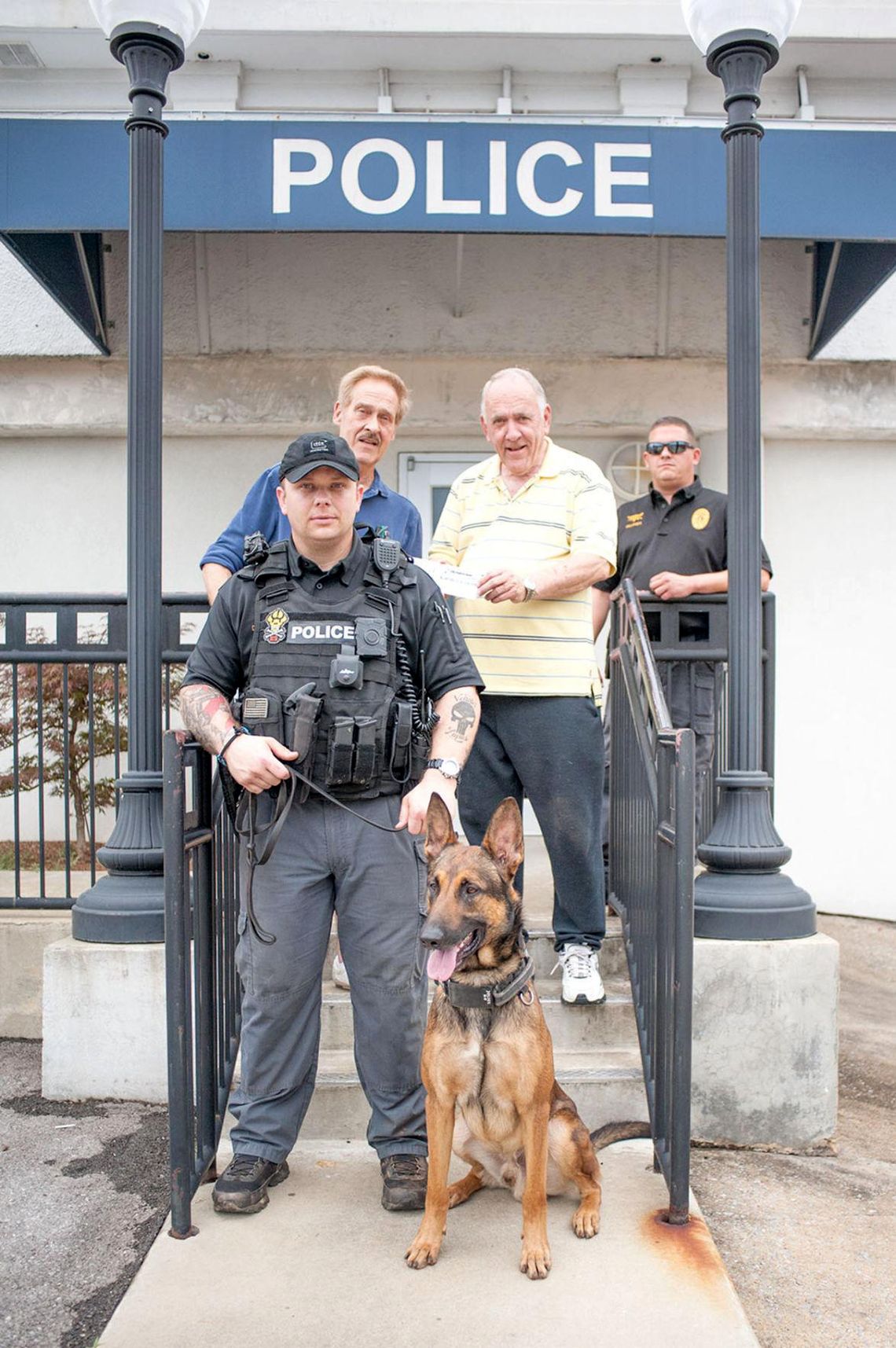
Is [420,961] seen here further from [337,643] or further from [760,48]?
[760,48]

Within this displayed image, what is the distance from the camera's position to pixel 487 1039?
9.50 ft

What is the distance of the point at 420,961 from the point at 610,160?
425 centimetres

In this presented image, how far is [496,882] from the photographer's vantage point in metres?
2.91

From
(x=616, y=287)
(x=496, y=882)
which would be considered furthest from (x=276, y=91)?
(x=496, y=882)

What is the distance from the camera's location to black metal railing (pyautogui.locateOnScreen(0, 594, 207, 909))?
475cm

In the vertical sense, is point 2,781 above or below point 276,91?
below

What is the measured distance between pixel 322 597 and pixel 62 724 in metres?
2.81

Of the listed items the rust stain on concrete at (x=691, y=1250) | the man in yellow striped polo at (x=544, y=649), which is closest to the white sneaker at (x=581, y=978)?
the man in yellow striped polo at (x=544, y=649)

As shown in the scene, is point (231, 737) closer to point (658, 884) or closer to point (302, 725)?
point (302, 725)

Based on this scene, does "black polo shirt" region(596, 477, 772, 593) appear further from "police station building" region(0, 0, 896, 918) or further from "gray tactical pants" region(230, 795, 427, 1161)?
"gray tactical pants" region(230, 795, 427, 1161)

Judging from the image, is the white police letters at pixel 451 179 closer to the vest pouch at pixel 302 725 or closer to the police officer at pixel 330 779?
the police officer at pixel 330 779

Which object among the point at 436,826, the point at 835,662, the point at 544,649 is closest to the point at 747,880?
the point at 544,649

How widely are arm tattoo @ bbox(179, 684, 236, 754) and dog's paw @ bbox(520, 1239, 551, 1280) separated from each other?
1502 mm

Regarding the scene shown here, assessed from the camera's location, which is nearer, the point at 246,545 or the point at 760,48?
the point at 246,545
